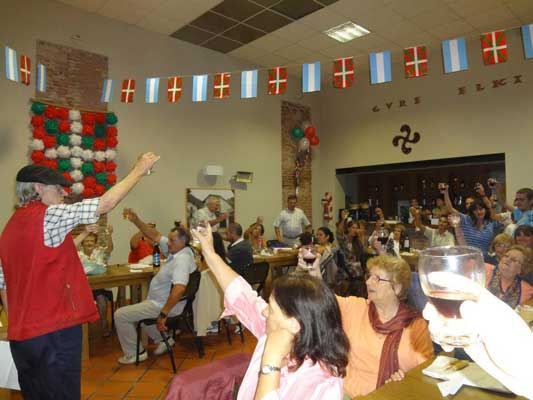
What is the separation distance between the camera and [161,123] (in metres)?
→ 7.42

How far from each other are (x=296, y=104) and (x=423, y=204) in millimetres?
3737

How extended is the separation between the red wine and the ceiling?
6.17 metres

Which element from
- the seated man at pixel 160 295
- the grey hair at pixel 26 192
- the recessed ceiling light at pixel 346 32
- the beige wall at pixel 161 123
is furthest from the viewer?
the recessed ceiling light at pixel 346 32

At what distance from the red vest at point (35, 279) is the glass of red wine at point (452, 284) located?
1698 mm

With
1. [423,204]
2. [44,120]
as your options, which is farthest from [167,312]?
[423,204]

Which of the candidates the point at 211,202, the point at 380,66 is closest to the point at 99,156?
the point at 211,202

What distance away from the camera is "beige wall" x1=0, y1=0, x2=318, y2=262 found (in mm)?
5750

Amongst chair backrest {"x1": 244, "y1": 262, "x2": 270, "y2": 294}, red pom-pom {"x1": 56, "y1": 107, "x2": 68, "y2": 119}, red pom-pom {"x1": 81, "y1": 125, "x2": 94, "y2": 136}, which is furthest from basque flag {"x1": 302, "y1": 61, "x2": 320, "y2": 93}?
red pom-pom {"x1": 56, "y1": 107, "x2": 68, "y2": 119}

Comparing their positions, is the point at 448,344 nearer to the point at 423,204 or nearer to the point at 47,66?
the point at 47,66

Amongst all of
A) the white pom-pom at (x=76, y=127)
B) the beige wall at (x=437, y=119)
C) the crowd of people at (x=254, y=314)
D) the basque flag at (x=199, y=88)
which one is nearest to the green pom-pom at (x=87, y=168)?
the white pom-pom at (x=76, y=127)

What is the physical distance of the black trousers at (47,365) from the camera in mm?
1900

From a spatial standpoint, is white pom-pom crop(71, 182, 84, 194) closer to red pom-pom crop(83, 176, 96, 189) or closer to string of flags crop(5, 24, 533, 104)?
red pom-pom crop(83, 176, 96, 189)

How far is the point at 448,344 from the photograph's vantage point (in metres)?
0.76

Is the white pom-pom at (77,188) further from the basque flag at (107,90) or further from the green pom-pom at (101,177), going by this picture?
the basque flag at (107,90)
